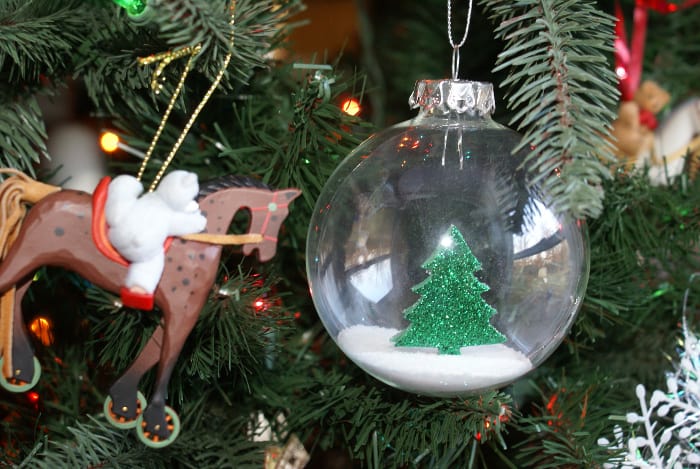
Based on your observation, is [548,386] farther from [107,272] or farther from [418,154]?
[107,272]

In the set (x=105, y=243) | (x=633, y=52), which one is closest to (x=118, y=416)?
(x=105, y=243)

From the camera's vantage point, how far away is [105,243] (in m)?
0.48

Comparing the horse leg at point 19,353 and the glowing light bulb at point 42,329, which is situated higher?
the horse leg at point 19,353

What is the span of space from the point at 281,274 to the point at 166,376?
206 mm

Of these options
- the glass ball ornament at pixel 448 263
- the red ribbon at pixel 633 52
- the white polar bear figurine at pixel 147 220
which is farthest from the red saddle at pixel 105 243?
Result: the red ribbon at pixel 633 52

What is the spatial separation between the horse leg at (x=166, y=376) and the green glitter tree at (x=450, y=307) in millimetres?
136

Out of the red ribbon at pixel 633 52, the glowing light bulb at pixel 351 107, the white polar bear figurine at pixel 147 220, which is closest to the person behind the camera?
the white polar bear figurine at pixel 147 220

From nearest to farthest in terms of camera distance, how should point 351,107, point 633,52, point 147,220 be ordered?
point 147,220, point 351,107, point 633,52

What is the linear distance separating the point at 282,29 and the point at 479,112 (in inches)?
9.0

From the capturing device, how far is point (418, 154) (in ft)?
1.69

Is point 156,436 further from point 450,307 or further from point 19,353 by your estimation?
point 450,307

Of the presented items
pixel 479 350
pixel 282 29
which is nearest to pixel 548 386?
pixel 479 350

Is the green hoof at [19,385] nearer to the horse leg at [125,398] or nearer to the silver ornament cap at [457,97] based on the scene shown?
the horse leg at [125,398]

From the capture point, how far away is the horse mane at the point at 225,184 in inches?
19.6
